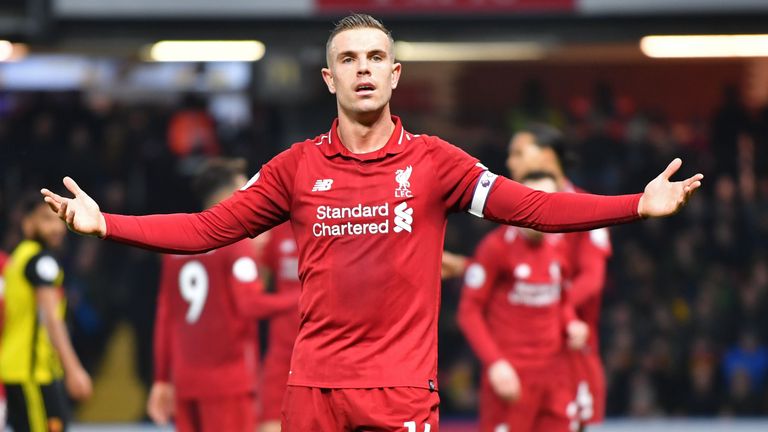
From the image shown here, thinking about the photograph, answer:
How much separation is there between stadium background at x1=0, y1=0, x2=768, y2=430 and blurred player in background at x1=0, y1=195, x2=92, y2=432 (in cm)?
534

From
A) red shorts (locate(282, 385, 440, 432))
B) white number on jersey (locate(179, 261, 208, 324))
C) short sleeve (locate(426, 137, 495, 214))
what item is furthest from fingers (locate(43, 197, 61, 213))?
white number on jersey (locate(179, 261, 208, 324))

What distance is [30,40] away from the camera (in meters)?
11.4

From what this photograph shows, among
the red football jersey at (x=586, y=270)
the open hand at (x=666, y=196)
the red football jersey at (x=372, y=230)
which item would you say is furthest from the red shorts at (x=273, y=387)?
the open hand at (x=666, y=196)

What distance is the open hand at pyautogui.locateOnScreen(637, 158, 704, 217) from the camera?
4.32 m

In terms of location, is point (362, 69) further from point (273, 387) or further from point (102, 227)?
point (273, 387)

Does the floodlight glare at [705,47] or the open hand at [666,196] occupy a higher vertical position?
the floodlight glare at [705,47]

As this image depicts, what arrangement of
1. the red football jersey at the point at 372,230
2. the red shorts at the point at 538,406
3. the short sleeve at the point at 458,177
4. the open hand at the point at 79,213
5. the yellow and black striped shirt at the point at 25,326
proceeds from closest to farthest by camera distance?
the open hand at the point at 79,213, the red football jersey at the point at 372,230, the short sleeve at the point at 458,177, the red shorts at the point at 538,406, the yellow and black striped shirt at the point at 25,326

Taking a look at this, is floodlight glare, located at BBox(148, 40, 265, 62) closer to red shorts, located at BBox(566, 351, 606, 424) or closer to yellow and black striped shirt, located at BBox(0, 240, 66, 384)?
yellow and black striped shirt, located at BBox(0, 240, 66, 384)

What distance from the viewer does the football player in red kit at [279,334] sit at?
29.0 feet

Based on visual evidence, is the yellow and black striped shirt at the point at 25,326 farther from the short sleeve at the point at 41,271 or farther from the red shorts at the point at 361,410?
the red shorts at the point at 361,410

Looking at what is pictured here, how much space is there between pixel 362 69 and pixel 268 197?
0.54 metres

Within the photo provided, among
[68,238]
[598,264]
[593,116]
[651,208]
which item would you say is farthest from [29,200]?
[593,116]

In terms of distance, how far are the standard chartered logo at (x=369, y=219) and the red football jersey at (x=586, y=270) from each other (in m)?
3.10

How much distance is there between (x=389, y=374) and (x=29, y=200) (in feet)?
12.6
